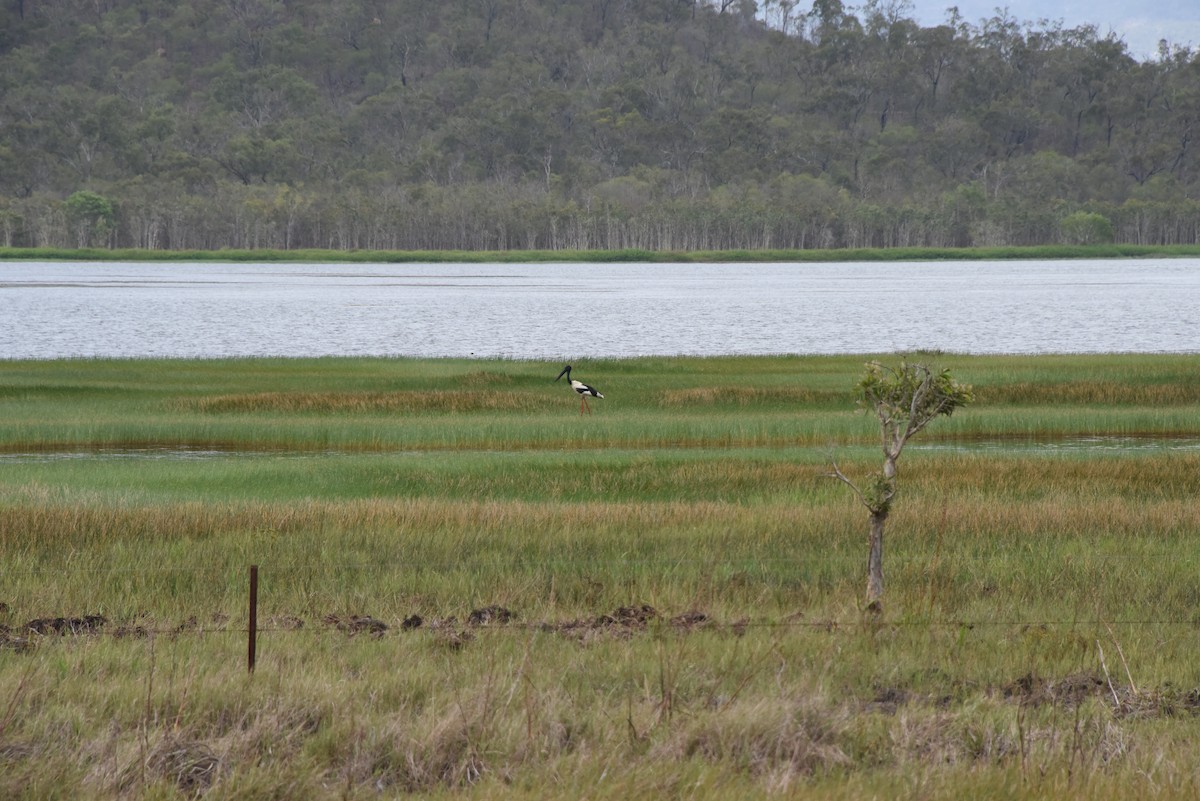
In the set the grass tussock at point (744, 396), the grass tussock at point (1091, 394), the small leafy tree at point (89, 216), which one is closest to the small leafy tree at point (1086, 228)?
the small leafy tree at point (89, 216)

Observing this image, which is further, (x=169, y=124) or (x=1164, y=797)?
(x=169, y=124)

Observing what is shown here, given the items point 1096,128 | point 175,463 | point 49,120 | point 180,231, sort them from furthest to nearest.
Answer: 1. point 1096,128
2. point 49,120
3. point 180,231
4. point 175,463

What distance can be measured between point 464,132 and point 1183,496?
578 ft

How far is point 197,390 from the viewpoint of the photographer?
1225 inches

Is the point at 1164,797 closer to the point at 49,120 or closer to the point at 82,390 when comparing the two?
the point at 82,390

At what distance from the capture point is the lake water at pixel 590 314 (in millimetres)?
47688

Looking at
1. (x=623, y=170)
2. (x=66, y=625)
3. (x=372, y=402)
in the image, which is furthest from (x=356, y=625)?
(x=623, y=170)

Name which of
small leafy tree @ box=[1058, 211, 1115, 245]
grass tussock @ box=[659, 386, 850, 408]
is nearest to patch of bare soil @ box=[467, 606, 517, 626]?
grass tussock @ box=[659, 386, 850, 408]

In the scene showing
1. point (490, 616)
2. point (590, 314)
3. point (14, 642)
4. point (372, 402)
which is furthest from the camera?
point (590, 314)

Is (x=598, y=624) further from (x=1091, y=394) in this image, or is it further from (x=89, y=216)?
(x=89, y=216)

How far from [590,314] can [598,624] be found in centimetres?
5747

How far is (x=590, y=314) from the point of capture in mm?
67062

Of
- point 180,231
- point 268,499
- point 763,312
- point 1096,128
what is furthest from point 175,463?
point 1096,128

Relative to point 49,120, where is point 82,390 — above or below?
below
